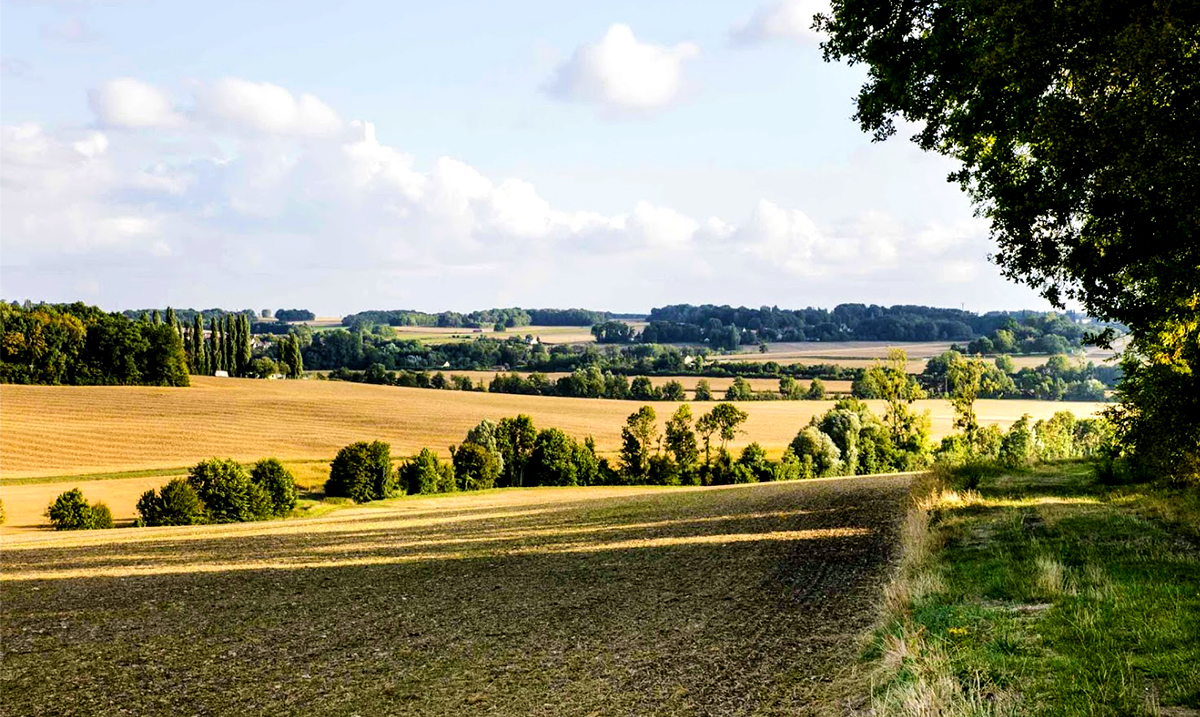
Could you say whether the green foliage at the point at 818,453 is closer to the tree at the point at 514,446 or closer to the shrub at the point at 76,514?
the tree at the point at 514,446

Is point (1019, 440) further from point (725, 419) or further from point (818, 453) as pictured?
point (725, 419)

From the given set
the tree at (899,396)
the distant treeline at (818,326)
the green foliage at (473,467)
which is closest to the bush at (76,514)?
the green foliage at (473,467)

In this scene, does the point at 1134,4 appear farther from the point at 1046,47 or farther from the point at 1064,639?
the point at 1064,639

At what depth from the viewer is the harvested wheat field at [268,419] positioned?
71875mm

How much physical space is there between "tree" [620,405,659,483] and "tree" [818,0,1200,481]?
5716 cm

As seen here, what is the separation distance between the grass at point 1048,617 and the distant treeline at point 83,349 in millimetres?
98535

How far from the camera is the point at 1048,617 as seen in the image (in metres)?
12.2

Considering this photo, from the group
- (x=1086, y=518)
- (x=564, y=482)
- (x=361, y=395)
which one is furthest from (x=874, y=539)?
(x=361, y=395)

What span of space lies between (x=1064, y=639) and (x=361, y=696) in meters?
9.64

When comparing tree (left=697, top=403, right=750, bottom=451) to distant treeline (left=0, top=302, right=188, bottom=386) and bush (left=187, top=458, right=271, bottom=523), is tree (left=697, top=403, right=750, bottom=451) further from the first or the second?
distant treeline (left=0, top=302, right=188, bottom=386)

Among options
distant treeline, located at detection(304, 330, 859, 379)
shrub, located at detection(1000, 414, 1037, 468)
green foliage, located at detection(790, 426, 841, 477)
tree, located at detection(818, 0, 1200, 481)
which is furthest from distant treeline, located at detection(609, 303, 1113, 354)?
tree, located at detection(818, 0, 1200, 481)

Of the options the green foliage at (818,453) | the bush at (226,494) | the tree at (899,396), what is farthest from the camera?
the green foliage at (818,453)

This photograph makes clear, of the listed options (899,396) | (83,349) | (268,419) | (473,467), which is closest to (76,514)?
(473,467)

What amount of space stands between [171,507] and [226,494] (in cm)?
339
